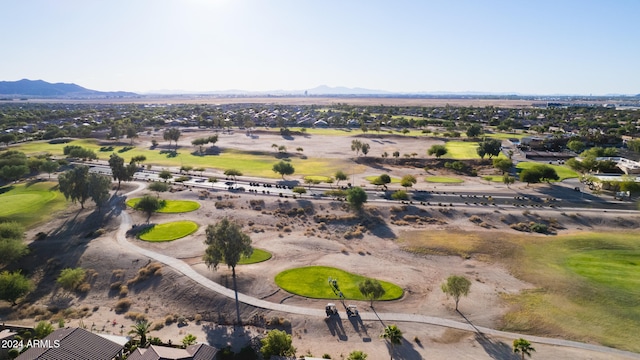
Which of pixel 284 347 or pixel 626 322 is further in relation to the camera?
pixel 626 322

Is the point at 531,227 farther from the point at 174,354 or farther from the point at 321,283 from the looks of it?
the point at 174,354

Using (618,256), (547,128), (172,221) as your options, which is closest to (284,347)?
(172,221)

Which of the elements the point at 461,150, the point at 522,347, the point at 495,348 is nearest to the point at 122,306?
the point at 495,348

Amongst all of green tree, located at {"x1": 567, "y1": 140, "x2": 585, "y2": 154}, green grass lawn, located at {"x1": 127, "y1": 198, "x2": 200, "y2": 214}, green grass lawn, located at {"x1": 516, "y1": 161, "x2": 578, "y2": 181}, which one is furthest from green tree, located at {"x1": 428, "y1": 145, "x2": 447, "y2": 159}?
green grass lawn, located at {"x1": 127, "y1": 198, "x2": 200, "y2": 214}

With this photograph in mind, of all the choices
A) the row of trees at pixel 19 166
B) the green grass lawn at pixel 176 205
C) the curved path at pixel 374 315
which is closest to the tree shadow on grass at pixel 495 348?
the curved path at pixel 374 315

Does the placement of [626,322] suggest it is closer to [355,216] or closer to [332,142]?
[355,216]

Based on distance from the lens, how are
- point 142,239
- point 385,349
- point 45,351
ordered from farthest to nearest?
point 142,239 < point 385,349 < point 45,351

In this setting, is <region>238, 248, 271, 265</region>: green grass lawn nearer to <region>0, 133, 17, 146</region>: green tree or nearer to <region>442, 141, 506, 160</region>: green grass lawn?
<region>442, 141, 506, 160</region>: green grass lawn
